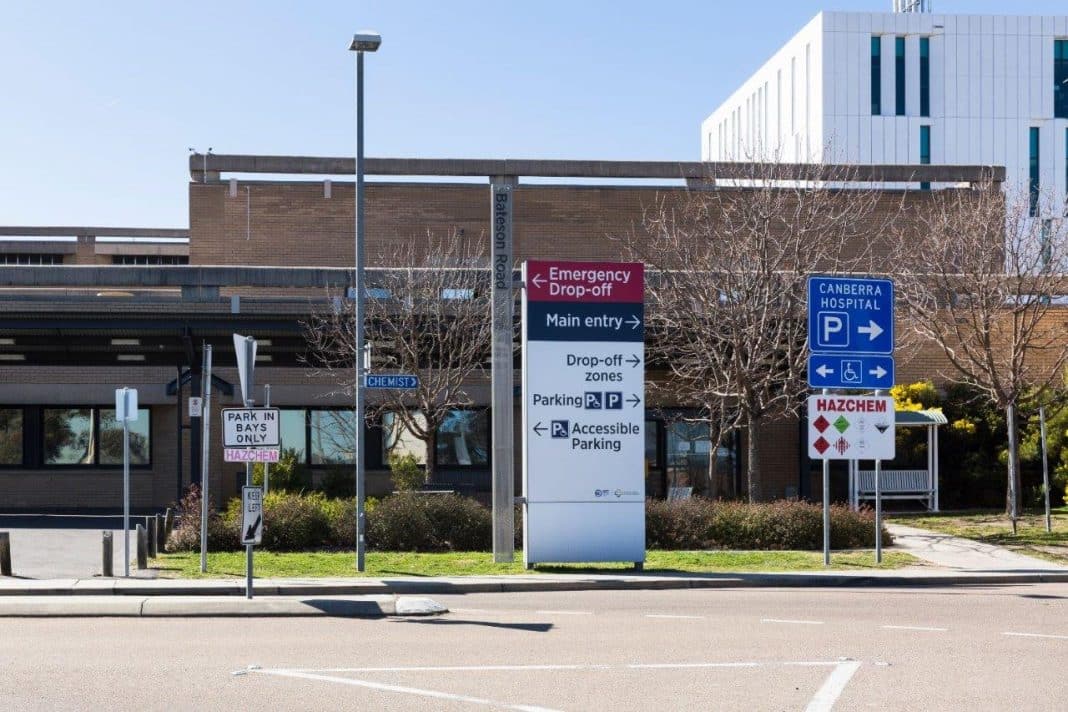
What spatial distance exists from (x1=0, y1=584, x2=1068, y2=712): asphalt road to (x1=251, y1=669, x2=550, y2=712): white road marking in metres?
0.02

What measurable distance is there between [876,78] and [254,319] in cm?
5570

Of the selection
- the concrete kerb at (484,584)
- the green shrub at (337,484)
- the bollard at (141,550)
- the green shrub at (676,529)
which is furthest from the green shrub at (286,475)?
the concrete kerb at (484,584)

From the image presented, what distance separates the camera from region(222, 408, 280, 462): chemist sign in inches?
612

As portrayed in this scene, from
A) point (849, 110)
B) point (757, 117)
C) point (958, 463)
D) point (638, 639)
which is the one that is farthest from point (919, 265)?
point (757, 117)

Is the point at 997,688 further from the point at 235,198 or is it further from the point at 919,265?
the point at 235,198

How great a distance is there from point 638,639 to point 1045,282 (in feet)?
57.6

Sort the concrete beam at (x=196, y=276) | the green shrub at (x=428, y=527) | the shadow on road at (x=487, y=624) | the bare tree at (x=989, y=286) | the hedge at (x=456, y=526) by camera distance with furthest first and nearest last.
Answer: the concrete beam at (x=196, y=276)
the bare tree at (x=989, y=286)
the green shrub at (x=428, y=527)
the hedge at (x=456, y=526)
the shadow on road at (x=487, y=624)

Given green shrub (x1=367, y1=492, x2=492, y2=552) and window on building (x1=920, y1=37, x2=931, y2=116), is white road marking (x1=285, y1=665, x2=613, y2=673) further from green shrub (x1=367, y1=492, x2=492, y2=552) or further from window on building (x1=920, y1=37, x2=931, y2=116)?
window on building (x1=920, y1=37, x2=931, y2=116)

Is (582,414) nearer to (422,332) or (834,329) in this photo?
(834,329)

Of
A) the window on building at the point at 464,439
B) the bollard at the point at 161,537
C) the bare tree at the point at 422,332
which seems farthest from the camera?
the window on building at the point at 464,439

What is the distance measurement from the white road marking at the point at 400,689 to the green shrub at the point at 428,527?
11442mm

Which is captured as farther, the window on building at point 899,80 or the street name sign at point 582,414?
the window on building at point 899,80

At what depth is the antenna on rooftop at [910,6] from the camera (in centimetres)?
7956

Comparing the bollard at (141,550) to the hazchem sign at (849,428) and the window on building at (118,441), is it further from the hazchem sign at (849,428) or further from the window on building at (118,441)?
the window on building at (118,441)
